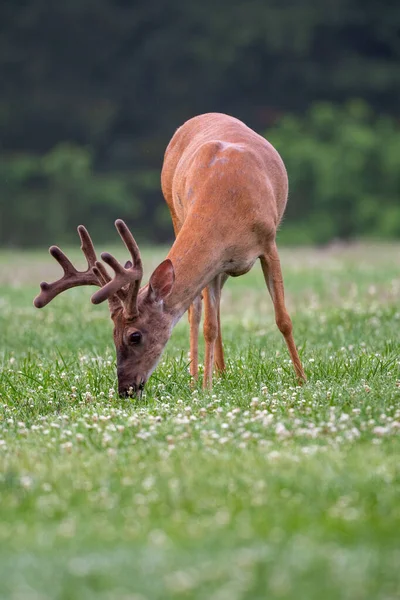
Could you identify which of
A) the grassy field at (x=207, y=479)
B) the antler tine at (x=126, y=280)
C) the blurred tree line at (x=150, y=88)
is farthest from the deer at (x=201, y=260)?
the blurred tree line at (x=150, y=88)

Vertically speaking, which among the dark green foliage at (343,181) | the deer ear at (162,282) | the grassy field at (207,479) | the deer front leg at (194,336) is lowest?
the grassy field at (207,479)

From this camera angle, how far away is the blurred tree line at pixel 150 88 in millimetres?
34094

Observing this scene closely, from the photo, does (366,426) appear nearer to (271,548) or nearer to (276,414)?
(276,414)

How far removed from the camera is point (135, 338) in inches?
231

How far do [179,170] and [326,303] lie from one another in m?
4.77

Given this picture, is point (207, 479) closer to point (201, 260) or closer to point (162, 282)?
point (162, 282)

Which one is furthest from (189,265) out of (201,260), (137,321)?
(137,321)

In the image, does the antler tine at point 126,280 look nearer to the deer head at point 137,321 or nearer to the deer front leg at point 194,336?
the deer head at point 137,321

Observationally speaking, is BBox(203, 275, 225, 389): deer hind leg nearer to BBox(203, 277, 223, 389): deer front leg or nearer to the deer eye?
BBox(203, 277, 223, 389): deer front leg

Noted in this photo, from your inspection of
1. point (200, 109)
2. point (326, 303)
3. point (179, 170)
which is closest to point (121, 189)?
point (200, 109)

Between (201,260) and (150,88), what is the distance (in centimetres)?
3068

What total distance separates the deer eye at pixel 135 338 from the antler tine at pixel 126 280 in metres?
0.09

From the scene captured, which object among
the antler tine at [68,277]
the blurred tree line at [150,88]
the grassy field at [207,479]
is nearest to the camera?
the grassy field at [207,479]

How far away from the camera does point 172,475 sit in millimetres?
3930
